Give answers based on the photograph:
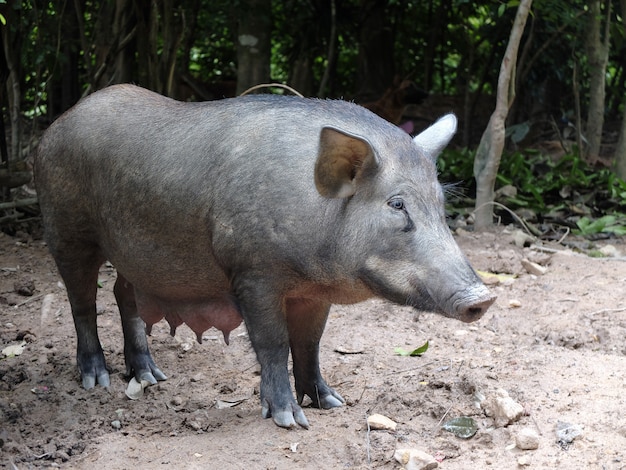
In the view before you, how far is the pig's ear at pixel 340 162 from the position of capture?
11.4ft

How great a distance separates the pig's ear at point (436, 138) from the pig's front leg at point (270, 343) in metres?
0.94

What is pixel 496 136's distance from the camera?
7.05 m

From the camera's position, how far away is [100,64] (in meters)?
6.98

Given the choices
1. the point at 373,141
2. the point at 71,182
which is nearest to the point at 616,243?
the point at 373,141

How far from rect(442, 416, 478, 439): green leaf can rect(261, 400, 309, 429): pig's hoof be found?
0.60m

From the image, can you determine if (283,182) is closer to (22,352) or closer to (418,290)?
(418,290)

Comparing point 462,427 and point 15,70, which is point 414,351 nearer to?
point 462,427

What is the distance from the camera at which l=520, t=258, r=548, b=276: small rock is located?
6125mm

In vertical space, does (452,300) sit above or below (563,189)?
above

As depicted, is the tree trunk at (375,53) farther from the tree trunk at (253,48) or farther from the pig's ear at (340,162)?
the pig's ear at (340,162)

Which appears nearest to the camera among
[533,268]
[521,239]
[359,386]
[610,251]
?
[359,386]

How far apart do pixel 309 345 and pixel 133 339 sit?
3.76ft

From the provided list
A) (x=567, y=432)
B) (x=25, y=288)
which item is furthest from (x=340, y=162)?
(x=25, y=288)

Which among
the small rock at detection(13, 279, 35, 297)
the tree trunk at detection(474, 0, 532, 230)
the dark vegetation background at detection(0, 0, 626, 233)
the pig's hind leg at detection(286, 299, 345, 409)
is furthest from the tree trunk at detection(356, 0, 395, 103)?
the pig's hind leg at detection(286, 299, 345, 409)
